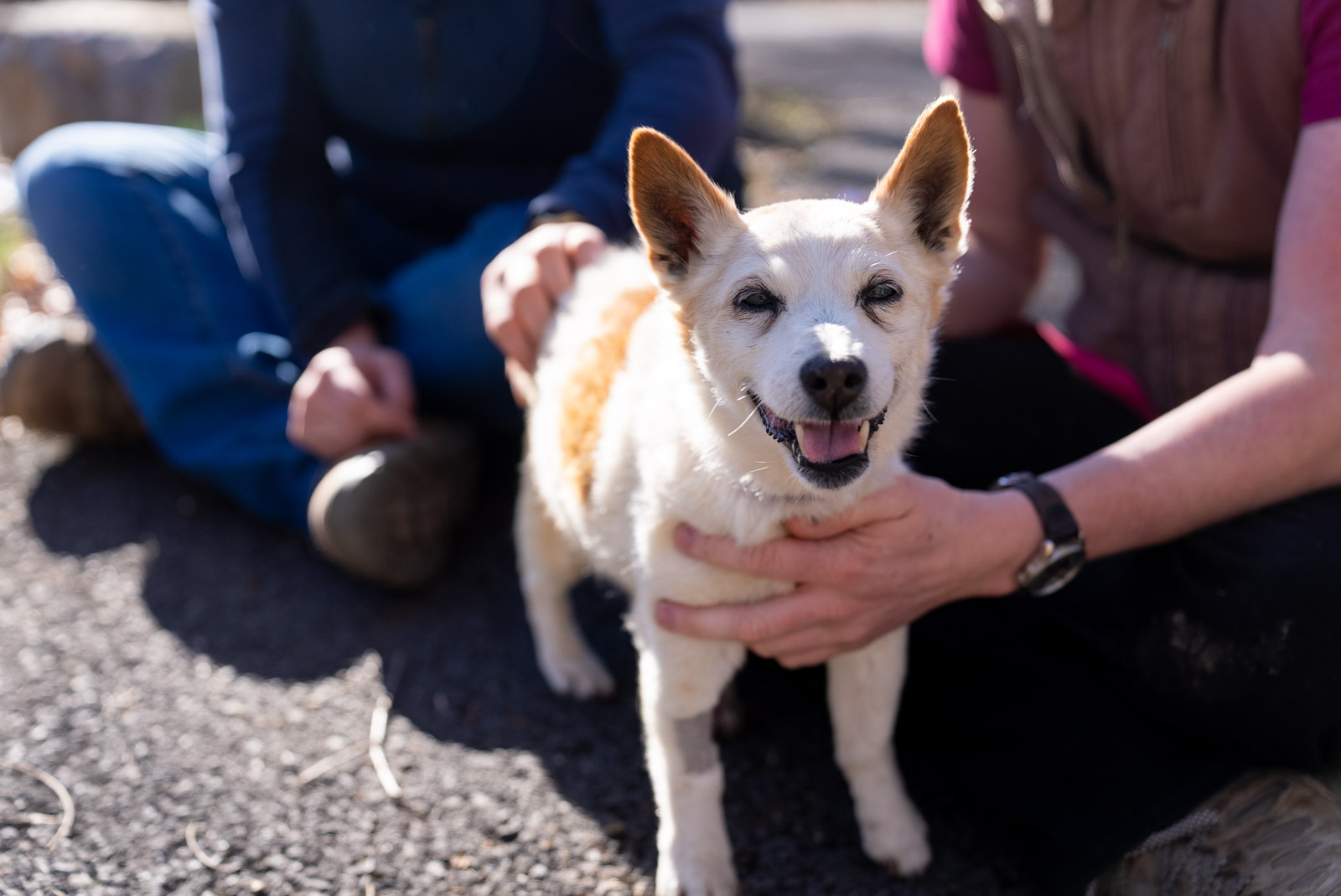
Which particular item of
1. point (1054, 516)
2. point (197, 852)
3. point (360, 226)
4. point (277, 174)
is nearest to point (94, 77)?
point (360, 226)

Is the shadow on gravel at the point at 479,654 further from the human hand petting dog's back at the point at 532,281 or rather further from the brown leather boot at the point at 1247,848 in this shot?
the human hand petting dog's back at the point at 532,281

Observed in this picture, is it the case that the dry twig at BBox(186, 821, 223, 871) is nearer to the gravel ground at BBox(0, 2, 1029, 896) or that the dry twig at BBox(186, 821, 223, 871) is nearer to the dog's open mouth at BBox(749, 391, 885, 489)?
the gravel ground at BBox(0, 2, 1029, 896)

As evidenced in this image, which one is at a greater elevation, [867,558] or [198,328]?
[867,558]

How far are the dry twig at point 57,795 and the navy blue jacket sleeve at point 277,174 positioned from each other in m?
1.22

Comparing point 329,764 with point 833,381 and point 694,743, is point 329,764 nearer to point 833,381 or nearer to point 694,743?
point 694,743

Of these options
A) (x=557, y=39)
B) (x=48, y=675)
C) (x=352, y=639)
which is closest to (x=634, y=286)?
(x=557, y=39)

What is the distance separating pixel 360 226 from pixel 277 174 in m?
0.43

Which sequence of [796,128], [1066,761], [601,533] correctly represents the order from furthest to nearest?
1. [796,128]
2. [601,533]
3. [1066,761]

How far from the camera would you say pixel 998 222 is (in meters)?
2.58

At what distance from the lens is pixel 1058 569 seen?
1.74 metres

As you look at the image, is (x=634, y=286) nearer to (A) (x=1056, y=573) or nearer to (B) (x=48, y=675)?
(A) (x=1056, y=573)

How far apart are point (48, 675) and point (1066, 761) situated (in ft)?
7.53

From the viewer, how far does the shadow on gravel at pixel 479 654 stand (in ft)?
6.36

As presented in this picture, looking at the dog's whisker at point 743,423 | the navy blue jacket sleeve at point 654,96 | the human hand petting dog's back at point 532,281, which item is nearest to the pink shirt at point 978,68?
the navy blue jacket sleeve at point 654,96
